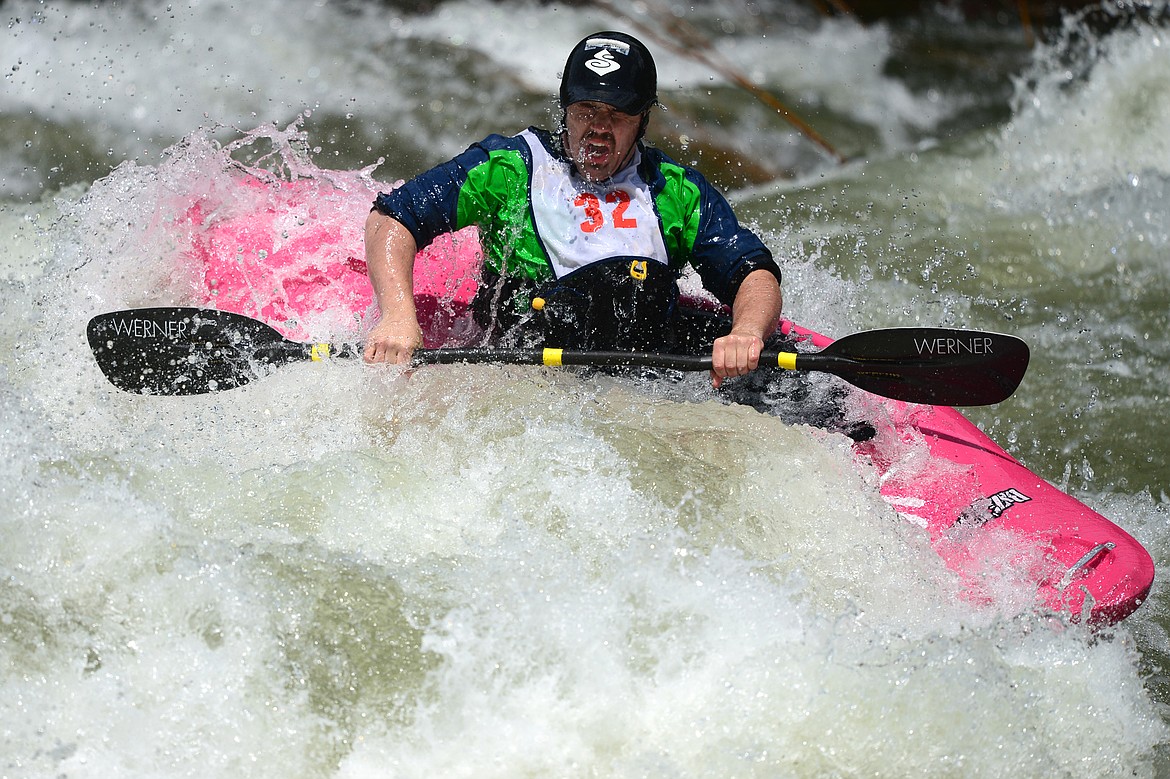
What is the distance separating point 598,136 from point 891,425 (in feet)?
3.47

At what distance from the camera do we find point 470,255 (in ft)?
11.3

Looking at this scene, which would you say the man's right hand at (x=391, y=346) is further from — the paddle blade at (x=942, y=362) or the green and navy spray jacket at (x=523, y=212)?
the paddle blade at (x=942, y=362)

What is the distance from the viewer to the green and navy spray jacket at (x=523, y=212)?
3039 millimetres

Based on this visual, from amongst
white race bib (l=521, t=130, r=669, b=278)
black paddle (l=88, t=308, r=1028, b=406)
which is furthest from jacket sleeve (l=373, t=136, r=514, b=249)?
black paddle (l=88, t=308, r=1028, b=406)

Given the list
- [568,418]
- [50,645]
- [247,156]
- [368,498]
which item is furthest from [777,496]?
[247,156]

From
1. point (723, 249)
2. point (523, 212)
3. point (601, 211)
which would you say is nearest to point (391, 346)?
point (523, 212)

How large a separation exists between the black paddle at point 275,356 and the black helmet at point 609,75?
645 mm

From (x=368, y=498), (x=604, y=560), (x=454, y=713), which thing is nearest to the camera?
(x=454, y=713)

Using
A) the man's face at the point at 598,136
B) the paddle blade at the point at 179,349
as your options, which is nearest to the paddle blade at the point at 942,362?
the man's face at the point at 598,136

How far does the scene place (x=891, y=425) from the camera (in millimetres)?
3139

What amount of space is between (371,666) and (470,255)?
1487mm

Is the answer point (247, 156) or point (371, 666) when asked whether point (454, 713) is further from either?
point (247, 156)

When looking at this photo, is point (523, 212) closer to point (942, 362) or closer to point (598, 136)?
point (598, 136)

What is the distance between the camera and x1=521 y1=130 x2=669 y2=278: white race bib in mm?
3041
